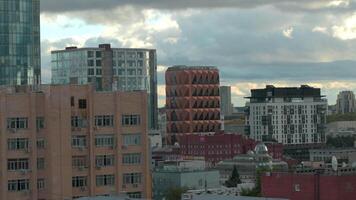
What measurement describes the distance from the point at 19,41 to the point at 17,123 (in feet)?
295

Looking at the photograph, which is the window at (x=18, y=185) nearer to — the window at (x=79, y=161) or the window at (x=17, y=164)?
the window at (x=17, y=164)

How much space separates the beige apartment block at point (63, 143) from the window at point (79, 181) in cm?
7

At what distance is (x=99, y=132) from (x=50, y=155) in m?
3.80

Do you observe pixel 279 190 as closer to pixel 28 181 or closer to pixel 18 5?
pixel 28 181

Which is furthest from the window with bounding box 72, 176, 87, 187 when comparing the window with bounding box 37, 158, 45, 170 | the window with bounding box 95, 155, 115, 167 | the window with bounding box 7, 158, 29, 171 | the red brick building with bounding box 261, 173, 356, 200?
the red brick building with bounding box 261, 173, 356, 200

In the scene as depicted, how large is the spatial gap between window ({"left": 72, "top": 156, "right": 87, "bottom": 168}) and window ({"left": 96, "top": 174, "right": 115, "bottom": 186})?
1.40 metres

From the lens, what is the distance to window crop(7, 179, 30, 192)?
230 ft

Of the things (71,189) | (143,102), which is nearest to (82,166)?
(71,189)

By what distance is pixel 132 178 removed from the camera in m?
73.9

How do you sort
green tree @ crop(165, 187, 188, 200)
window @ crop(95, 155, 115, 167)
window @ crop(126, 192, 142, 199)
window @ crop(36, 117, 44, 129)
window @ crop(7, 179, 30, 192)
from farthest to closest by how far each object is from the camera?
green tree @ crop(165, 187, 188, 200)
window @ crop(126, 192, 142, 199)
window @ crop(95, 155, 115, 167)
window @ crop(36, 117, 44, 129)
window @ crop(7, 179, 30, 192)

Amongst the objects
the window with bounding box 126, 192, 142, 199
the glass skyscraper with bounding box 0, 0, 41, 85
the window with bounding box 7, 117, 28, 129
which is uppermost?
the glass skyscraper with bounding box 0, 0, 41, 85

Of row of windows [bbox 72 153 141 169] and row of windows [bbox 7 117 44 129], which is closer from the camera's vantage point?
row of windows [bbox 7 117 44 129]

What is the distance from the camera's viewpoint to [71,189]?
233 ft

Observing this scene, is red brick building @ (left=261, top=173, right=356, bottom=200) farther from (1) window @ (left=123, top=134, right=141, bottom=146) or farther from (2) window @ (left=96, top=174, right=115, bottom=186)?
(2) window @ (left=96, top=174, right=115, bottom=186)
